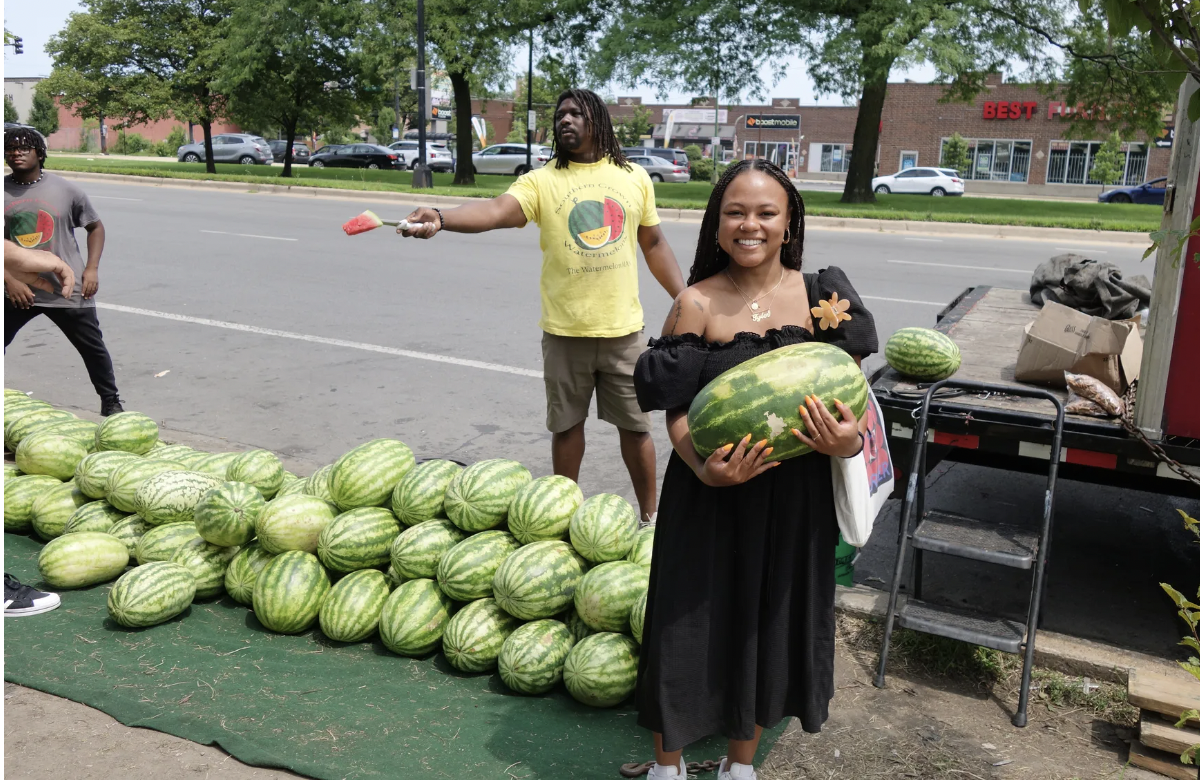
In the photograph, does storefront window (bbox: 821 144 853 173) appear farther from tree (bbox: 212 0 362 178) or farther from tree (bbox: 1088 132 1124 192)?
tree (bbox: 212 0 362 178)

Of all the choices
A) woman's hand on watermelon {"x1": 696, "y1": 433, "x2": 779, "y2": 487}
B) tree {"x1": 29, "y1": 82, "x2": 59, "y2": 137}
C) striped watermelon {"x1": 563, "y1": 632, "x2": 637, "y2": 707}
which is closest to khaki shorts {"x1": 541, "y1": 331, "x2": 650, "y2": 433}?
striped watermelon {"x1": 563, "y1": 632, "x2": 637, "y2": 707}

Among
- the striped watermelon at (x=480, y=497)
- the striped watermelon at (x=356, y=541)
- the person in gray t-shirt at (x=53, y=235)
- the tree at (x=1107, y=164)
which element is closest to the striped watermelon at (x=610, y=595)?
the striped watermelon at (x=480, y=497)

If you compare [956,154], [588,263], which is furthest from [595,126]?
[956,154]

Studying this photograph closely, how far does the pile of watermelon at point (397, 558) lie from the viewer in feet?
12.3

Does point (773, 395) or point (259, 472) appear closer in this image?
point (773, 395)

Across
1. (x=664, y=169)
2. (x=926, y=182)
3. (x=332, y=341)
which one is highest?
(x=664, y=169)

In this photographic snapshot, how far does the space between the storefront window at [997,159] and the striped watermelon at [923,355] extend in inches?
2413

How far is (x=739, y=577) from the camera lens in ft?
9.51

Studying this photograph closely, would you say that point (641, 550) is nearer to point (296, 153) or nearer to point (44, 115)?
point (296, 153)

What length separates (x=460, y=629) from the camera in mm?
3865

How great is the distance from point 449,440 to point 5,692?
11.6 feet

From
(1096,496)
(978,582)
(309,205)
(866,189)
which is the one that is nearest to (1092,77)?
(866,189)

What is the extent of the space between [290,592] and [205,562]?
58cm

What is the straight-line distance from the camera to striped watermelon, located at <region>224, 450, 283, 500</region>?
4.72 m
